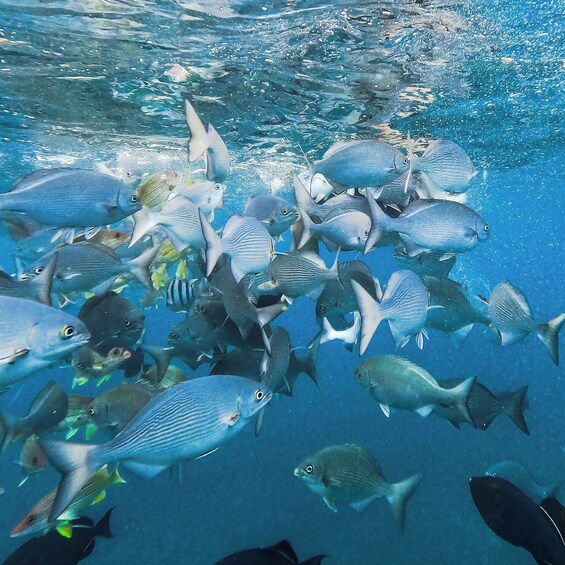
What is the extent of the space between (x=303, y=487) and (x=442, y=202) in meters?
9.43

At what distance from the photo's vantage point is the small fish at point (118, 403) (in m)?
4.54

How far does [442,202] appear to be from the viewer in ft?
13.6

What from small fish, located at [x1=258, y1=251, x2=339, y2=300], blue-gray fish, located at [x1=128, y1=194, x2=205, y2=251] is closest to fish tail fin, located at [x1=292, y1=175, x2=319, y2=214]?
small fish, located at [x1=258, y1=251, x2=339, y2=300]

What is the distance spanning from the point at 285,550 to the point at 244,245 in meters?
2.85

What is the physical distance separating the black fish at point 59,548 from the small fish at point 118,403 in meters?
1.22

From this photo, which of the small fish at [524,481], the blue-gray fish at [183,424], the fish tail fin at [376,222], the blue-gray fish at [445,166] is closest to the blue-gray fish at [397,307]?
the fish tail fin at [376,222]

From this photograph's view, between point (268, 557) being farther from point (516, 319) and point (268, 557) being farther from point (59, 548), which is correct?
point (516, 319)

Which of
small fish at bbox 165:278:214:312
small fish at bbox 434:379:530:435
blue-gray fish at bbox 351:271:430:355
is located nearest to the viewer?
blue-gray fish at bbox 351:271:430:355

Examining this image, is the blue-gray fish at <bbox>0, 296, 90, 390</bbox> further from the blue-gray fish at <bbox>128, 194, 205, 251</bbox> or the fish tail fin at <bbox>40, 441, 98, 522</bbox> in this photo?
the blue-gray fish at <bbox>128, 194, 205, 251</bbox>

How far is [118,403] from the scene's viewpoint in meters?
4.58

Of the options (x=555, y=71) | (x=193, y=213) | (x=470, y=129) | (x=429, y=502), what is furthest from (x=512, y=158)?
(x=193, y=213)

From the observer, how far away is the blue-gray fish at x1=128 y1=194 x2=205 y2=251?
423 cm

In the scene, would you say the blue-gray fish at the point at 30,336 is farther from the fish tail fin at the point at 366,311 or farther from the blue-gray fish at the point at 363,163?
the blue-gray fish at the point at 363,163

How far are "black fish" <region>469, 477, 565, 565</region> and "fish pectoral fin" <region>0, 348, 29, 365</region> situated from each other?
A: 12.8 feet
